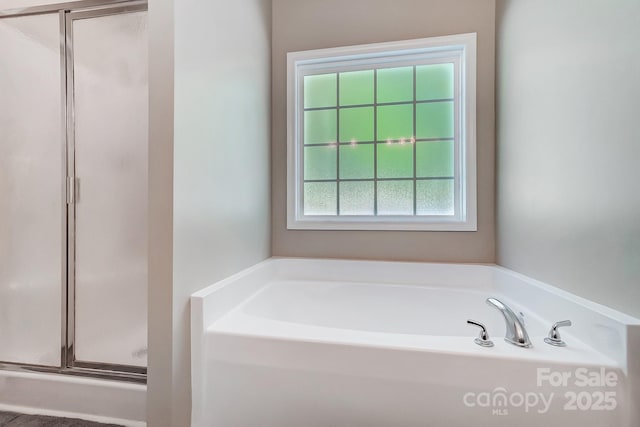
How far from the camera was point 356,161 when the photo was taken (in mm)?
2049

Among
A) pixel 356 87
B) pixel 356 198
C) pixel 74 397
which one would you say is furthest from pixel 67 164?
pixel 356 87

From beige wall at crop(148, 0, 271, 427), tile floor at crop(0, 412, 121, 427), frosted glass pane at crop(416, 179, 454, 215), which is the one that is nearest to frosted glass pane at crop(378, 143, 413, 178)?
frosted glass pane at crop(416, 179, 454, 215)

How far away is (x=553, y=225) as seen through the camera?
3.97ft

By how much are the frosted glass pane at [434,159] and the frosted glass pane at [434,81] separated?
12.7 inches

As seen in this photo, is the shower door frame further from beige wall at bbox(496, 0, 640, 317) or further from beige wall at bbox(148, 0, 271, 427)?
beige wall at bbox(496, 0, 640, 317)

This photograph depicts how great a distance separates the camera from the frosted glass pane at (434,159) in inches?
75.5

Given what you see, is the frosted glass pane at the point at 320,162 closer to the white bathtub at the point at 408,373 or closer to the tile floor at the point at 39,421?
the white bathtub at the point at 408,373

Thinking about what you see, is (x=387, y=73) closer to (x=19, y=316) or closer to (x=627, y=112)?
(x=627, y=112)

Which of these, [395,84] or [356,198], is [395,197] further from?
[395,84]

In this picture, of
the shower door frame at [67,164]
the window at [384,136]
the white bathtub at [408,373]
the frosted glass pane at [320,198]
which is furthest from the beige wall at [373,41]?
the shower door frame at [67,164]

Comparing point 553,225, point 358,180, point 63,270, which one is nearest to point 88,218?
point 63,270

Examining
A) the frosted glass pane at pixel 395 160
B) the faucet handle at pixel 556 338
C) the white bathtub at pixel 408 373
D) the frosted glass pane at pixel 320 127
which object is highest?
the frosted glass pane at pixel 320 127

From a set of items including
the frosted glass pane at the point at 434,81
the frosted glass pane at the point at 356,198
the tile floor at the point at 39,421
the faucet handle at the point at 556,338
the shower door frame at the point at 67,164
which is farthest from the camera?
the frosted glass pane at the point at 356,198

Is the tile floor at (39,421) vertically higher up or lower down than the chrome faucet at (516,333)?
lower down
